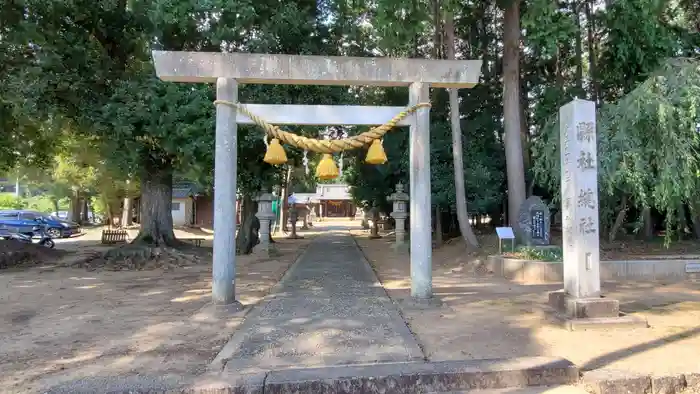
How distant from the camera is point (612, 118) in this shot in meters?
10.4

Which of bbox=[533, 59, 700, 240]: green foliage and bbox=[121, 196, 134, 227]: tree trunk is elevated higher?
bbox=[533, 59, 700, 240]: green foliage

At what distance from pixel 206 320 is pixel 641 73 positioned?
1323cm

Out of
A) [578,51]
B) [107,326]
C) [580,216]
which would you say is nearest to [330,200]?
[578,51]

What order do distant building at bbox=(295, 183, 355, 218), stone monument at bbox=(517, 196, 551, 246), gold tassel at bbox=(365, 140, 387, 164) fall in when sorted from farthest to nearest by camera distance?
distant building at bbox=(295, 183, 355, 218), stone monument at bbox=(517, 196, 551, 246), gold tassel at bbox=(365, 140, 387, 164)

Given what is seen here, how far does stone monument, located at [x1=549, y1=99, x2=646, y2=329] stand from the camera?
20.8ft

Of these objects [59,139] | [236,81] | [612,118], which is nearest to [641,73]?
[612,118]

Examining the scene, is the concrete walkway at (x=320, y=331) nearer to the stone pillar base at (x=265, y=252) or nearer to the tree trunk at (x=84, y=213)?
the stone pillar base at (x=265, y=252)

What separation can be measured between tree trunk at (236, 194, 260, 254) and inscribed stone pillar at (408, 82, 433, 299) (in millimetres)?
11347

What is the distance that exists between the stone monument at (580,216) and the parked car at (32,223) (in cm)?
2442

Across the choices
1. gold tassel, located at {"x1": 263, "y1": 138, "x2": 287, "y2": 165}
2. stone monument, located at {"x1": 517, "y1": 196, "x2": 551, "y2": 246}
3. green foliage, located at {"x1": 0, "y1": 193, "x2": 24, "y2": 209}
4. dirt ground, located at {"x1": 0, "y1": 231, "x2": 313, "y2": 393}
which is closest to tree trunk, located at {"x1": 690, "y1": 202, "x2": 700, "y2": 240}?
stone monument, located at {"x1": 517, "y1": 196, "x2": 551, "y2": 246}

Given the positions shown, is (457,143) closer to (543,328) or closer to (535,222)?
(535,222)

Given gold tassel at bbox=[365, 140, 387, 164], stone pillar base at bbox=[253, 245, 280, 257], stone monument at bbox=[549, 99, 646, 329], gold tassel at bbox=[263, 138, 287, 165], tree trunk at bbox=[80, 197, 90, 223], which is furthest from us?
tree trunk at bbox=[80, 197, 90, 223]

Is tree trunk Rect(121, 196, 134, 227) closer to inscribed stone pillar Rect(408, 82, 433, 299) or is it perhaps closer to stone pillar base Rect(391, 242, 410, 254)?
stone pillar base Rect(391, 242, 410, 254)

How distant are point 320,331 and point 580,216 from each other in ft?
12.9
